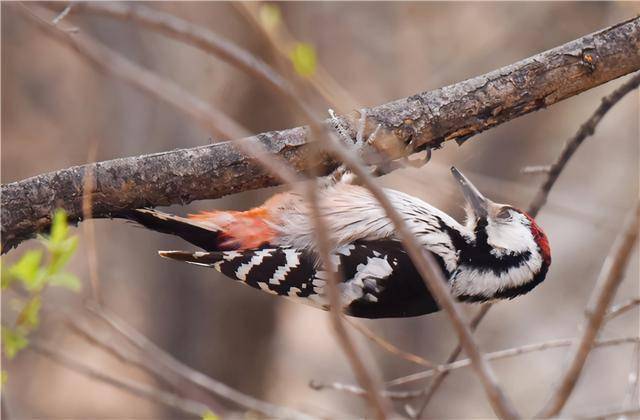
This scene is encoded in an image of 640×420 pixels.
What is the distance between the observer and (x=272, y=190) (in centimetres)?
536

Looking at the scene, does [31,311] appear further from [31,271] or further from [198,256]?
[198,256]

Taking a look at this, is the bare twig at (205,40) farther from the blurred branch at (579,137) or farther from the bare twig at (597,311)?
the blurred branch at (579,137)

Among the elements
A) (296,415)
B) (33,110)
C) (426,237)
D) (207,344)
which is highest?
(33,110)

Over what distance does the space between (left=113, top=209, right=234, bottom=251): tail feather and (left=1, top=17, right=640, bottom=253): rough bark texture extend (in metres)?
0.07

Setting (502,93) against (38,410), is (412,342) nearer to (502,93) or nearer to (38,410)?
(38,410)

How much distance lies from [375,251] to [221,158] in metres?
0.68

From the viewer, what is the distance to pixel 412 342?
6090mm

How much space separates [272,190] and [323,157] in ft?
8.95

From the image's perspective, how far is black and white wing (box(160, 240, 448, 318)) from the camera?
286 cm

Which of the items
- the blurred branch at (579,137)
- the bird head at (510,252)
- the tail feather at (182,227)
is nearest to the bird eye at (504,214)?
the bird head at (510,252)

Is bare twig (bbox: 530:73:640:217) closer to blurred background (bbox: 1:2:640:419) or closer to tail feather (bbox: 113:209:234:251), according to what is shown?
tail feather (bbox: 113:209:234:251)

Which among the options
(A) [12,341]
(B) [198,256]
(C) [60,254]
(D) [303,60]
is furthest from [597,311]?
(B) [198,256]

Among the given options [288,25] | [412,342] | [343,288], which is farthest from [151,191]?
[412,342]

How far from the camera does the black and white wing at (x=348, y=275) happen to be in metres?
2.86
